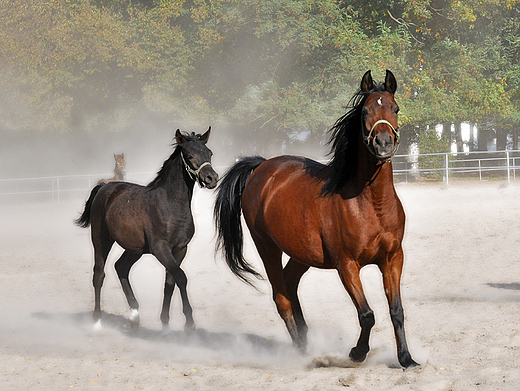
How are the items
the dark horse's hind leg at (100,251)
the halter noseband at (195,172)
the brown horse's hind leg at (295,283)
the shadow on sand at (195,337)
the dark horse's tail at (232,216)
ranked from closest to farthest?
1. the brown horse's hind leg at (295,283)
2. the shadow on sand at (195,337)
3. the dark horse's tail at (232,216)
4. the halter noseband at (195,172)
5. the dark horse's hind leg at (100,251)

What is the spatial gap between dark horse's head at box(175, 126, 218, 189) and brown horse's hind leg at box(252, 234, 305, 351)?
0.88 metres

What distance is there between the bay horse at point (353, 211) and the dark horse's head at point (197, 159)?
0.91 meters

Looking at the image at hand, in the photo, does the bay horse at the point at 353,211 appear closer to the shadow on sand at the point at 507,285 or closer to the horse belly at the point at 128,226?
the horse belly at the point at 128,226

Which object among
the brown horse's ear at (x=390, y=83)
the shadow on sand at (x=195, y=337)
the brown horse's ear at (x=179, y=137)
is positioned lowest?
the shadow on sand at (x=195, y=337)

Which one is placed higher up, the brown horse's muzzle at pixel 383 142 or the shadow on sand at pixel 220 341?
the brown horse's muzzle at pixel 383 142

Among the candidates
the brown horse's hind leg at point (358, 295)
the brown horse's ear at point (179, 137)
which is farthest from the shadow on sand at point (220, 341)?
the brown horse's ear at point (179, 137)

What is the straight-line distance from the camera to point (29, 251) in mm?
11836

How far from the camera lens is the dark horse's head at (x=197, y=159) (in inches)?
227

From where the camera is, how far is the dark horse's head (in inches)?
227

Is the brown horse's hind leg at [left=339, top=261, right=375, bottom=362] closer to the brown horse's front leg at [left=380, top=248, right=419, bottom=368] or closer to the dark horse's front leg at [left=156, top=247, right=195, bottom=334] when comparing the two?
the brown horse's front leg at [left=380, top=248, right=419, bottom=368]

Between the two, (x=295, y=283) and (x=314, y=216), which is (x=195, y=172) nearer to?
(x=295, y=283)

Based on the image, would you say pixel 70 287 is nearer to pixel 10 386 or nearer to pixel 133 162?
pixel 10 386

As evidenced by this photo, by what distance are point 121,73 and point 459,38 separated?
54.2ft

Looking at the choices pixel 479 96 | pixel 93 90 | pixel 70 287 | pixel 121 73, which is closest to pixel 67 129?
pixel 93 90
